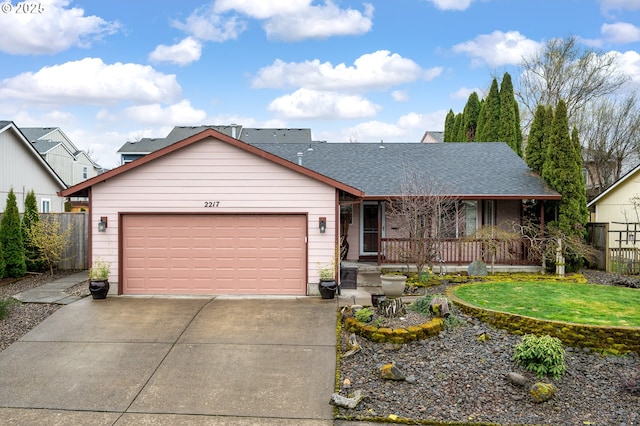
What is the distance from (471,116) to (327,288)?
75.7ft

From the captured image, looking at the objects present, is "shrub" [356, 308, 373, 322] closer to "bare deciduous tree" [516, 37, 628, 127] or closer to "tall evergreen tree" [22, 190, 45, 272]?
"tall evergreen tree" [22, 190, 45, 272]

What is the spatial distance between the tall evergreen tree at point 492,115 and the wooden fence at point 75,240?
835 inches

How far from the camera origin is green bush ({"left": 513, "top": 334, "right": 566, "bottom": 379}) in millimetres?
6544

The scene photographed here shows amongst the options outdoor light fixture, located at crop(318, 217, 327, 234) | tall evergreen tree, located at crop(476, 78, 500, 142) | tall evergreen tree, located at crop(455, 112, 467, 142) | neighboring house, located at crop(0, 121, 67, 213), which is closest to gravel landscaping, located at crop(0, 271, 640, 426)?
outdoor light fixture, located at crop(318, 217, 327, 234)

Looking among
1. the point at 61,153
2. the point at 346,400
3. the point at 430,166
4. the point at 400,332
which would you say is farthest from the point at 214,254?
the point at 61,153

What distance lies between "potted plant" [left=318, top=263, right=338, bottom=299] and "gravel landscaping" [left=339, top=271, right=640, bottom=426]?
2.93m

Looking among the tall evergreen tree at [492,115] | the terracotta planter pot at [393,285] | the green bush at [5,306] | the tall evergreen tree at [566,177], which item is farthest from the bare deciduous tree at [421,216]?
the tall evergreen tree at [492,115]

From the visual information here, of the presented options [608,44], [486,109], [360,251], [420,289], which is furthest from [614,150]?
[420,289]

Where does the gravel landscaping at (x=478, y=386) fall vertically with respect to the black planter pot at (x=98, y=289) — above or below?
below

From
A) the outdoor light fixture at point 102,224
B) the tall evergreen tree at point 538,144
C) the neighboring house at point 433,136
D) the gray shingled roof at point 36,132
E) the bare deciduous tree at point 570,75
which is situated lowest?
the outdoor light fixture at point 102,224

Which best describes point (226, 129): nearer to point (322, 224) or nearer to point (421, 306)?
point (322, 224)

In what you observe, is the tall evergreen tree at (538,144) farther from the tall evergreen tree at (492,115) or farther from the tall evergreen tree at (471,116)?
the tall evergreen tree at (471,116)

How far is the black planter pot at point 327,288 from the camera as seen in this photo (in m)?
10.9

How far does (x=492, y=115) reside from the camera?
27.2 meters
